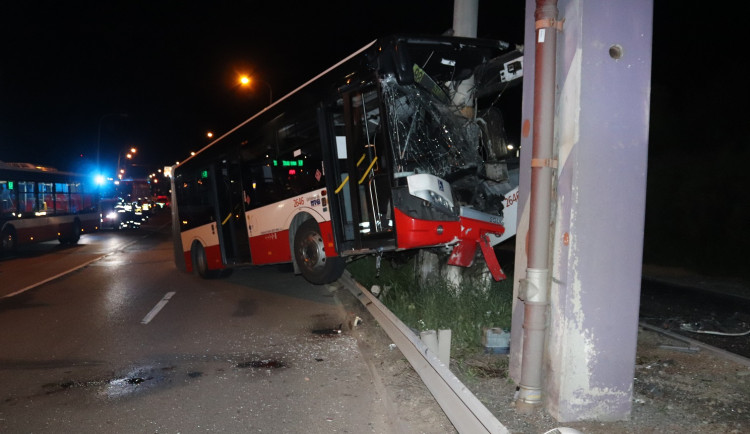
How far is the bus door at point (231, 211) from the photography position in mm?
12016

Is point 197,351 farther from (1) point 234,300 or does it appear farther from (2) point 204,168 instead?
(2) point 204,168

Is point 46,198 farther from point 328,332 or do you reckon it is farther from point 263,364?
point 263,364

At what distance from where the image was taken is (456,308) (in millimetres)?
7121

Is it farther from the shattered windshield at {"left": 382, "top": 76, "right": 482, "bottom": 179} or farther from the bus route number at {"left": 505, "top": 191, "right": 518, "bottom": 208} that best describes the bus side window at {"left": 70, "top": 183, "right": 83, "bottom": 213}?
the bus route number at {"left": 505, "top": 191, "right": 518, "bottom": 208}

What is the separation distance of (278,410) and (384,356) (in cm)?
173

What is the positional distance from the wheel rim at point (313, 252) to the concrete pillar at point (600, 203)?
19.0 ft

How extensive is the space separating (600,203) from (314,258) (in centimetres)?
630

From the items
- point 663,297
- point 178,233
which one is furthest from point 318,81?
point 178,233

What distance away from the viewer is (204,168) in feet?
45.5

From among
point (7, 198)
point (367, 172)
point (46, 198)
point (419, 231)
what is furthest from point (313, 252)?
point (46, 198)

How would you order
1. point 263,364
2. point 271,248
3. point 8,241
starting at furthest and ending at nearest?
point 8,241 < point 271,248 < point 263,364

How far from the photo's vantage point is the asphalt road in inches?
195

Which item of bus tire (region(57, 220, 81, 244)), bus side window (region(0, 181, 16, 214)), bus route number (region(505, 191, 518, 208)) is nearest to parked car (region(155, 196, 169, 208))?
bus tire (region(57, 220, 81, 244))

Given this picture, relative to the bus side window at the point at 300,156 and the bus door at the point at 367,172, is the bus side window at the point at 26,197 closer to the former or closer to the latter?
the bus side window at the point at 300,156
